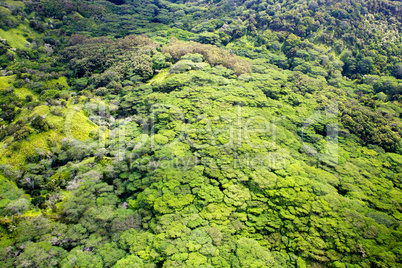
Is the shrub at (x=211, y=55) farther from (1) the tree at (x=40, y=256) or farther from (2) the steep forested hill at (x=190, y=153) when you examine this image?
(1) the tree at (x=40, y=256)

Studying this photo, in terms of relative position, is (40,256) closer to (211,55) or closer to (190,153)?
(190,153)

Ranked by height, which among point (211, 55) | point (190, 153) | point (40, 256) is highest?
point (211, 55)

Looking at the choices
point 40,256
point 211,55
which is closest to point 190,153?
point 40,256

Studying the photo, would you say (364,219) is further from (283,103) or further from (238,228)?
(283,103)

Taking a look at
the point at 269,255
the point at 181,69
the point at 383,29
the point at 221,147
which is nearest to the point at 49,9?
the point at 181,69

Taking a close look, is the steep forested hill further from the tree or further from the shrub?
the shrub

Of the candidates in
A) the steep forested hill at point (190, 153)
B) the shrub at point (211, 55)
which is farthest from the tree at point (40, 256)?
the shrub at point (211, 55)

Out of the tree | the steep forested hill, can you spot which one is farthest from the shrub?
the tree

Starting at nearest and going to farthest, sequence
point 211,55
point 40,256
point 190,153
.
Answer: point 40,256 → point 190,153 → point 211,55
